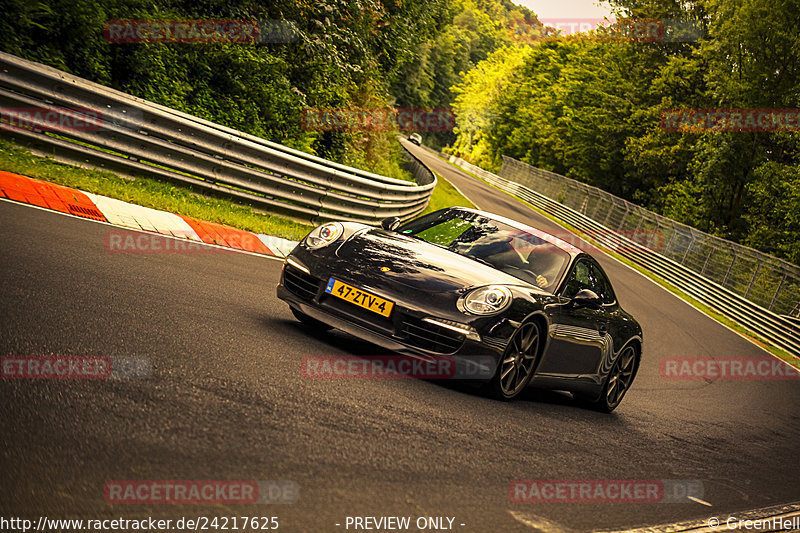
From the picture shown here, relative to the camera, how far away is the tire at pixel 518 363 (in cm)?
600

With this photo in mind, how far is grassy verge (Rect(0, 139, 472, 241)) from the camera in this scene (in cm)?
954

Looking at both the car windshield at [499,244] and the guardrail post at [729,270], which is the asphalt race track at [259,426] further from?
the guardrail post at [729,270]

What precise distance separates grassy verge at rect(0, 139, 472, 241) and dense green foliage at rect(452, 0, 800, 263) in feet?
99.5

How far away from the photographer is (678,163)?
47062 mm

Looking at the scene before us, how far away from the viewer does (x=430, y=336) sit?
5742 mm

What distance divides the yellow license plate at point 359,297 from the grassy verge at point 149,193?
4954 millimetres

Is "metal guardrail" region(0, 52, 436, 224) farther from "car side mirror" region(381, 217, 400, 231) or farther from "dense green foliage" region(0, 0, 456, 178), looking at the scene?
"car side mirror" region(381, 217, 400, 231)

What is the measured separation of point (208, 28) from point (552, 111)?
2202 inches

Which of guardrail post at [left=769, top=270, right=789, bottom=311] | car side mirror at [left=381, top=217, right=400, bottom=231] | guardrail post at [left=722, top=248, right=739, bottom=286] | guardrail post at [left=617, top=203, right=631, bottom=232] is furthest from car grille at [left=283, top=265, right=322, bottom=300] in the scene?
guardrail post at [left=617, top=203, right=631, bottom=232]

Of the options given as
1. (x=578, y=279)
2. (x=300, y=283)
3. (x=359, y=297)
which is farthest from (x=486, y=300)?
(x=578, y=279)

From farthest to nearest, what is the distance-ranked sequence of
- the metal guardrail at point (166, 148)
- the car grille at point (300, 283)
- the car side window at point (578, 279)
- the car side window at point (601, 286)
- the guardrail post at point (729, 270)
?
1. the guardrail post at point (729, 270)
2. the metal guardrail at point (166, 148)
3. the car side window at point (601, 286)
4. the car side window at point (578, 279)
5. the car grille at point (300, 283)

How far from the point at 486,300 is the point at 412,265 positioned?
25.6 inches

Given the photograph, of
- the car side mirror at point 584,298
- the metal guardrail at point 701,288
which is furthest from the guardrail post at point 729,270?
the car side mirror at point 584,298

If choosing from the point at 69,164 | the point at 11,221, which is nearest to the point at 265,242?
the point at 69,164
